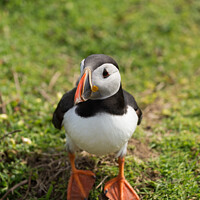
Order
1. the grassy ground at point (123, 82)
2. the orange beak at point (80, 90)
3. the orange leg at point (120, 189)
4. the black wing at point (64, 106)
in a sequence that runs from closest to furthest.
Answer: the orange beak at point (80, 90)
the black wing at point (64, 106)
the orange leg at point (120, 189)
the grassy ground at point (123, 82)

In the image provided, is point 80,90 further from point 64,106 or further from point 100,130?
point 64,106

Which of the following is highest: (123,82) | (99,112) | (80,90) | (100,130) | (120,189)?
(80,90)

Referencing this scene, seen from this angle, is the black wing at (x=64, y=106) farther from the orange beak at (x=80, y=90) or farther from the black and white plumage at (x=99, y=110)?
the orange beak at (x=80, y=90)

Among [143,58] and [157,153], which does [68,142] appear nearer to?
[157,153]

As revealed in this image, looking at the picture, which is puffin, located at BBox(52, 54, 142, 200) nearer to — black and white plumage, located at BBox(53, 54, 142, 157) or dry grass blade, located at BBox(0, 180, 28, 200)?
black and white plumage, located at BBox(53, 54, 142, 157)

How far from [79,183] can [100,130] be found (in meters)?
0.83

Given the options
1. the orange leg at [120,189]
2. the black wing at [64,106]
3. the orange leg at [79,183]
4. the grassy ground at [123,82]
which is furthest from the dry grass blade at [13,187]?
the orange leg at [120,189]

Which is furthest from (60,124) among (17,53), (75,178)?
(17,53)

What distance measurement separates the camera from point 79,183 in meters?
2.94

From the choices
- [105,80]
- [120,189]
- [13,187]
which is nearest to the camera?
[105,80]

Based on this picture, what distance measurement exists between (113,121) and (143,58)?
3353 millimetres

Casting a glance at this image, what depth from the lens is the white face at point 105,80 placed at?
7.31 ft

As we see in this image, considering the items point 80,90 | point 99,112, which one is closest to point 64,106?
point 99,112

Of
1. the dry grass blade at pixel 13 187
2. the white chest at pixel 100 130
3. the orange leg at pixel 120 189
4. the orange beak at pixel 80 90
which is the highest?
the orange beak at pixel 80 90
